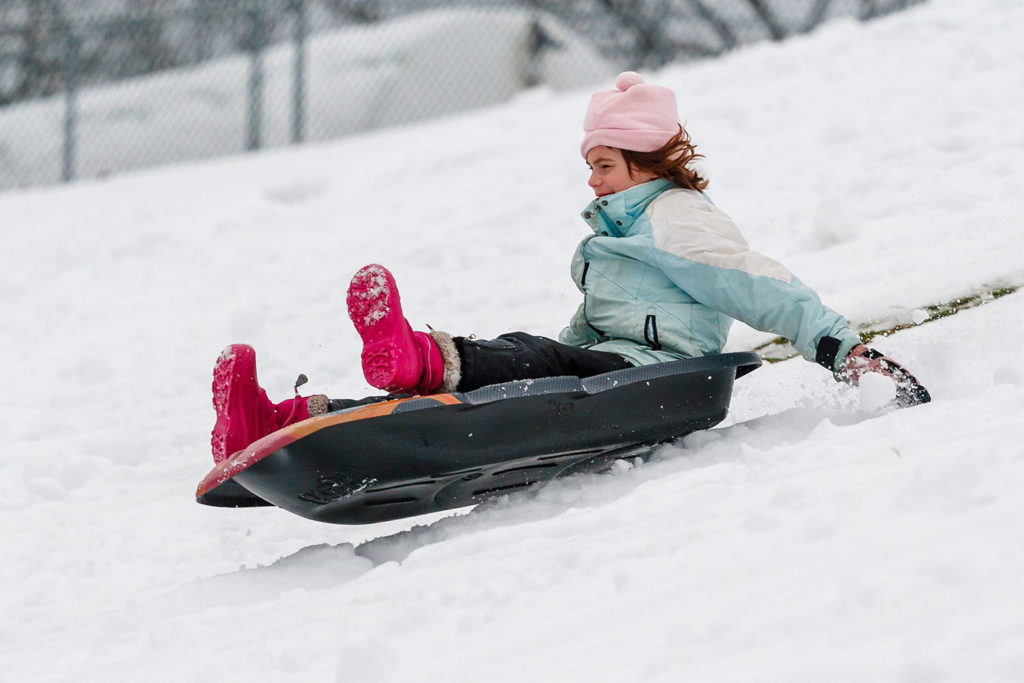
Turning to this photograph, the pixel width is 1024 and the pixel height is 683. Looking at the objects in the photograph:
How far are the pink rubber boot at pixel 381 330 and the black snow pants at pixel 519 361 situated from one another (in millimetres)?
85

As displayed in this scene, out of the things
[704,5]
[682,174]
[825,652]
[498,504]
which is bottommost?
[825,652]

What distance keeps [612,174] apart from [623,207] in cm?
12

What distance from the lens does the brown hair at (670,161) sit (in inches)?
108

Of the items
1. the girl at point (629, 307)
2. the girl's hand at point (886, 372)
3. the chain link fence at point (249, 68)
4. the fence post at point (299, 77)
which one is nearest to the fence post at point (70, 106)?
the chain link fence at point (249, 68)

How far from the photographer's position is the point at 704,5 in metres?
9.67

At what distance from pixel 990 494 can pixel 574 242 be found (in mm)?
3308

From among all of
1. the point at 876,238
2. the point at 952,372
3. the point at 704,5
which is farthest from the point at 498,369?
the point at 704,5

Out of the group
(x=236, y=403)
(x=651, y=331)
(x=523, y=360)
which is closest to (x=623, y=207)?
(x=651, y=331)

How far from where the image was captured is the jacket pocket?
2.56m

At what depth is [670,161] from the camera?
273 cm

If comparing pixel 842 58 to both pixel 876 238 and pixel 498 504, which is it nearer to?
pixel 876 238

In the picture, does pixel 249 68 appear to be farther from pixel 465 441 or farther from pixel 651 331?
pixel 465 441

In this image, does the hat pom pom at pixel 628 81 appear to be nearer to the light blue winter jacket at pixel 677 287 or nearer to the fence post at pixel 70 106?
the light blue winter jacket at pixel 677 287

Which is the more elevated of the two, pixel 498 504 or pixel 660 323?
pixel 660 323
